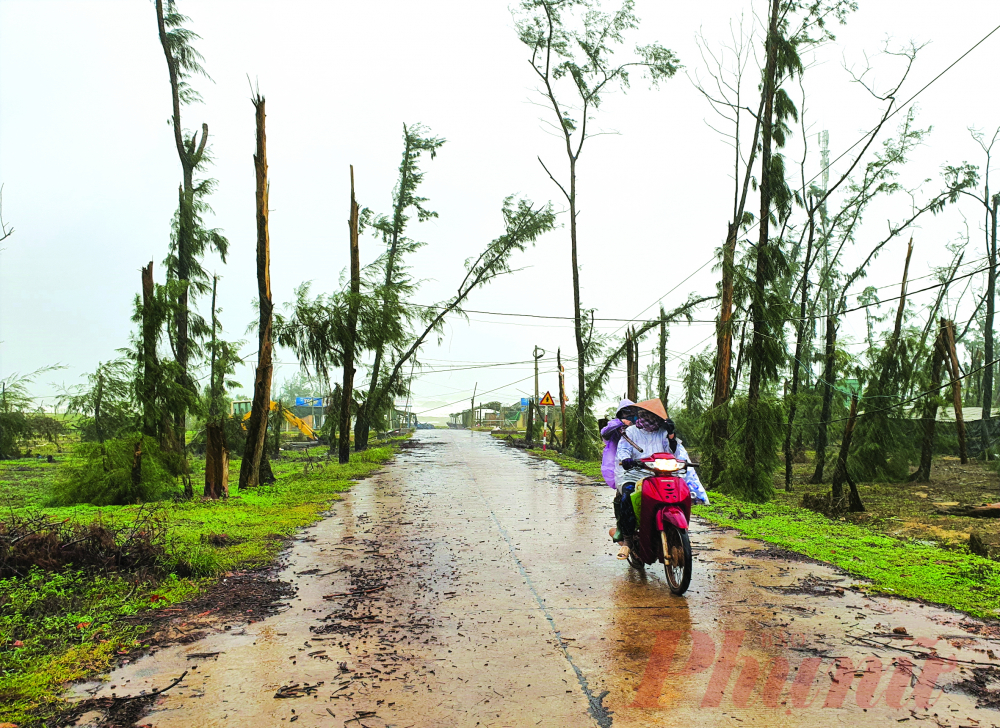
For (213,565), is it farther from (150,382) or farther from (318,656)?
(150,382)

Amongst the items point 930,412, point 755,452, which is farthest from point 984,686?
point 930,412

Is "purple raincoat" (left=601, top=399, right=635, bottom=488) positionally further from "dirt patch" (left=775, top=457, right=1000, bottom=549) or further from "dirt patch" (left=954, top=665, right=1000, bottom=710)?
"dirt patch" (left=775, top=457, right=1000, bottom=549)

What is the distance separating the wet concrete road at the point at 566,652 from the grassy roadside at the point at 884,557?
43cm

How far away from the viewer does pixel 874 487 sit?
17031 mm

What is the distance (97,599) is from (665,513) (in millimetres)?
4515

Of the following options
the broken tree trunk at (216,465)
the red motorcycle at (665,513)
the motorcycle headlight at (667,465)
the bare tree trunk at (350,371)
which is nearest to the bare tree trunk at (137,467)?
the broken tree trunk at (216,465)

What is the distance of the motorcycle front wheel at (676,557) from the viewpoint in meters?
5.68

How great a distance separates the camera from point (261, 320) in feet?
Answer: 49.7

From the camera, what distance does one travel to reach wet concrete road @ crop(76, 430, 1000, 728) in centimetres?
352

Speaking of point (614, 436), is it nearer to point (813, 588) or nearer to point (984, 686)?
point (813, 588)

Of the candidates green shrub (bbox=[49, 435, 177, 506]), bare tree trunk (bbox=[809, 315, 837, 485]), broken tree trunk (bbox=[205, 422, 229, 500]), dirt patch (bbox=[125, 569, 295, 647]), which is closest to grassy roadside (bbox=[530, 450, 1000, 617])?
dirt patch (bbox=[125, 569, 295, 647])

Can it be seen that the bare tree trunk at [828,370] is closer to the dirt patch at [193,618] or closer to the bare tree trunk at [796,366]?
the bare tree trunk at [796,366]

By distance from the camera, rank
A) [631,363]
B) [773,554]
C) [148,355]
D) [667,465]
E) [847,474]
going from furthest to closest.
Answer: [631,363] → [148,355] → [847,474] → [773,554] → [667,465]

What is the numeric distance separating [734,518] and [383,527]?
5197 mm
